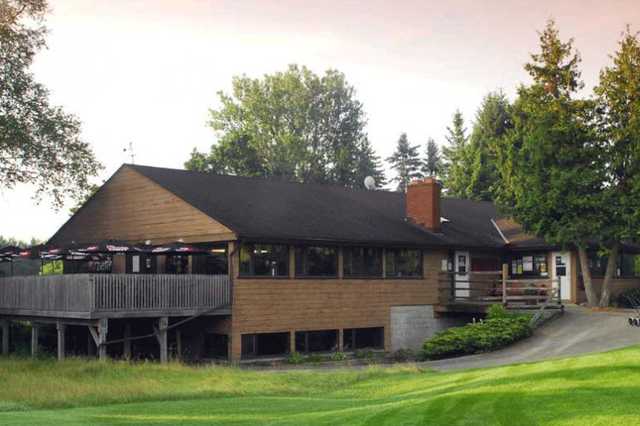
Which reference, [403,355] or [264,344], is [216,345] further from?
[403,355]

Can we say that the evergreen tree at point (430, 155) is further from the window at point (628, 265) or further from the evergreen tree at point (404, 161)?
the window at point (628, 265)

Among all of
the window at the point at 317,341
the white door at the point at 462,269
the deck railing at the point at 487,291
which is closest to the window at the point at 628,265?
the deck railing at the point at 487,291

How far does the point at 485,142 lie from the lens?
63.9 metres

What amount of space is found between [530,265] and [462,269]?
13.4 feet

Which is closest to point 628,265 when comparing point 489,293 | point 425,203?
point 489,293

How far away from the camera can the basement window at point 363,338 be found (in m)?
34.7

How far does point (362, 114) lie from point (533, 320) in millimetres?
53156

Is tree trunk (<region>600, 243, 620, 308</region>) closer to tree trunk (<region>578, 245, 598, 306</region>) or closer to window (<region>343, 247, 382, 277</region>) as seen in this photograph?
tree trunk (<region>578, 245, 598, 306</region>)

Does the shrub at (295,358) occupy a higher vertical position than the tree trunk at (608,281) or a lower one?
lower

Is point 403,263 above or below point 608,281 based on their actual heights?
above

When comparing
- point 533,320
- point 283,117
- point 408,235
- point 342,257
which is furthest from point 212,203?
point 283,117

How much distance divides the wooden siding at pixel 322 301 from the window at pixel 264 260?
0.33 metres

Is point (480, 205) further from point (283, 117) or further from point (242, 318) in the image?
point (283, 117)

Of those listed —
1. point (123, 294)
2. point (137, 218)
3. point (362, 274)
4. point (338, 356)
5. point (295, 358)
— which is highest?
point (137, 218)
